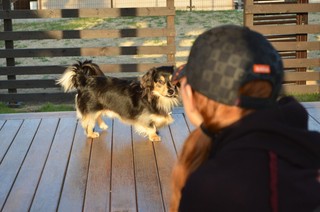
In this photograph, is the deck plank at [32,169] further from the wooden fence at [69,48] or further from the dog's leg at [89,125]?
the wooden fence at [69,48]

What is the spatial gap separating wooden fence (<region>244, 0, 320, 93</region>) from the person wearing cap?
6.06 meters

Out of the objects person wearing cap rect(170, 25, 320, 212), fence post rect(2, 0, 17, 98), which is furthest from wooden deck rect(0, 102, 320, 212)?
fence post rect(2, 0, 17, 98)

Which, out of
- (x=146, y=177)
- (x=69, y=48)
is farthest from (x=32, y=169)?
(x=69, y=48)

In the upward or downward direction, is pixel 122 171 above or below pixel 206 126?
below

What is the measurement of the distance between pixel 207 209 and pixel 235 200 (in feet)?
0.21

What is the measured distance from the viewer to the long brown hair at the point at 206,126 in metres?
1.05

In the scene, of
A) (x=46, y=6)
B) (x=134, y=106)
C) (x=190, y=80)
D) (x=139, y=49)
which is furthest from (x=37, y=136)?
(x=46, y=6)


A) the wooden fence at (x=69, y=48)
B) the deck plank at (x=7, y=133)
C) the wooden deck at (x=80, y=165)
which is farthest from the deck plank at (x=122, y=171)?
the wooden fence at (x=69, y=48)

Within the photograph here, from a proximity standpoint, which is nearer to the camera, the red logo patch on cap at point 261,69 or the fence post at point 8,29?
the red logo patch on cap at point 261,69

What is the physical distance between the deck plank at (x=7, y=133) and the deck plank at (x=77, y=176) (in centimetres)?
55

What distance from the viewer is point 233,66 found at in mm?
1020

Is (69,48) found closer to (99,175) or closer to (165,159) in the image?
(165,159)

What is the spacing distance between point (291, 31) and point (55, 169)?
451 cm

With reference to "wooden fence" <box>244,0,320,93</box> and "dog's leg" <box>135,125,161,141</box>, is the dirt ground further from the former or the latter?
"dog's leg" <box>135,125,161,141</box>
